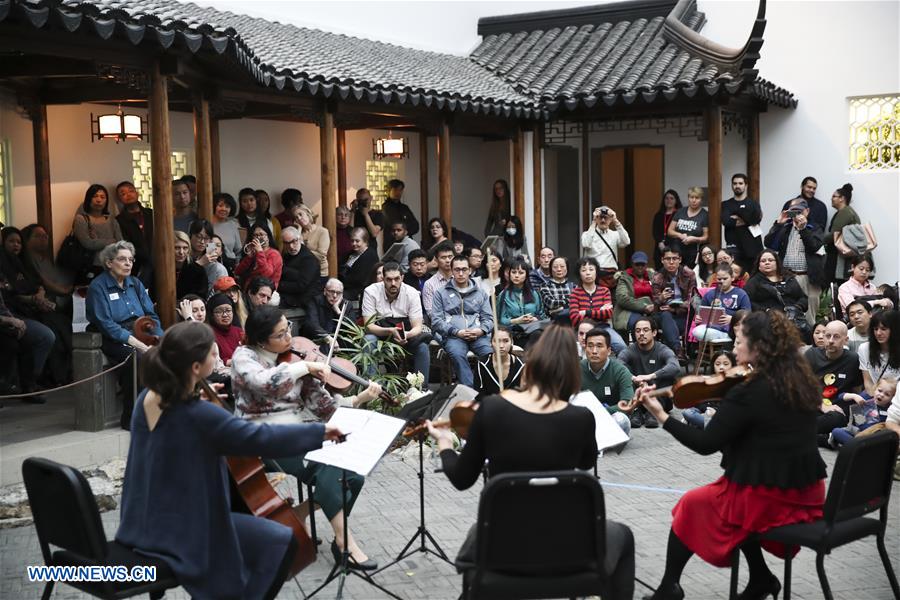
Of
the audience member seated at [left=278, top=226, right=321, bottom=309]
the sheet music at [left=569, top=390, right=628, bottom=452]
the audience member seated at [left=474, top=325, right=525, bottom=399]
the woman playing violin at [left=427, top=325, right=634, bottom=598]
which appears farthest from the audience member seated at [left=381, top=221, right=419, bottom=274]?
the woman playing violin at [left=427, top=325, right=634, bottom=598]

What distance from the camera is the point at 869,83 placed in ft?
54.8

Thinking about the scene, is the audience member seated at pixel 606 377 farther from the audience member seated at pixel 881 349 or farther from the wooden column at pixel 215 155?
the wooden column at pixel 215 155

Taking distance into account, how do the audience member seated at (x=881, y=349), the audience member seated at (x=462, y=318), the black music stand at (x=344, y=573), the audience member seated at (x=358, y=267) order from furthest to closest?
the audience member seated at (x=358, y=267), the audience member seated at (x=462, y=318), the audience member seated at (x=881, y=349), the black music stand at (x=344, y=573)

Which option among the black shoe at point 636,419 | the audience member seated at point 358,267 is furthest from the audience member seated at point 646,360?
the audience member seated at point 358,267

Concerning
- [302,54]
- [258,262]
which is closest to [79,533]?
[258,262]

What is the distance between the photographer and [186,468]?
4.50 meters

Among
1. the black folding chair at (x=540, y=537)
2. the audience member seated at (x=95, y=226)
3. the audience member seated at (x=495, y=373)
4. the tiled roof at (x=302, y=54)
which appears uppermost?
the tiled roof at (x=302, y=54)

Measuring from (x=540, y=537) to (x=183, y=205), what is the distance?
8.95 m

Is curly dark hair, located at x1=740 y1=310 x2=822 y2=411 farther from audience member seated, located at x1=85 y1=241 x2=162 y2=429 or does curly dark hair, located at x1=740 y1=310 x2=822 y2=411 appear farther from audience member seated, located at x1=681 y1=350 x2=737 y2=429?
audience member seated, located at x1=85 y1=241 x2=162 y2=429

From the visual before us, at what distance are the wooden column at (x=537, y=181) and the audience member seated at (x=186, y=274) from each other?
25.1 feet

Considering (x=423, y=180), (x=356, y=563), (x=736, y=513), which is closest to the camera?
(x=736, y=513)

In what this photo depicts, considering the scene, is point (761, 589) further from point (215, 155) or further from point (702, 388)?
point (215, 155)

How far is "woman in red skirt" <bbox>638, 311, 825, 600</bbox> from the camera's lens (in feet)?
16.6

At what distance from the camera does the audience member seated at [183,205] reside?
12117mm
